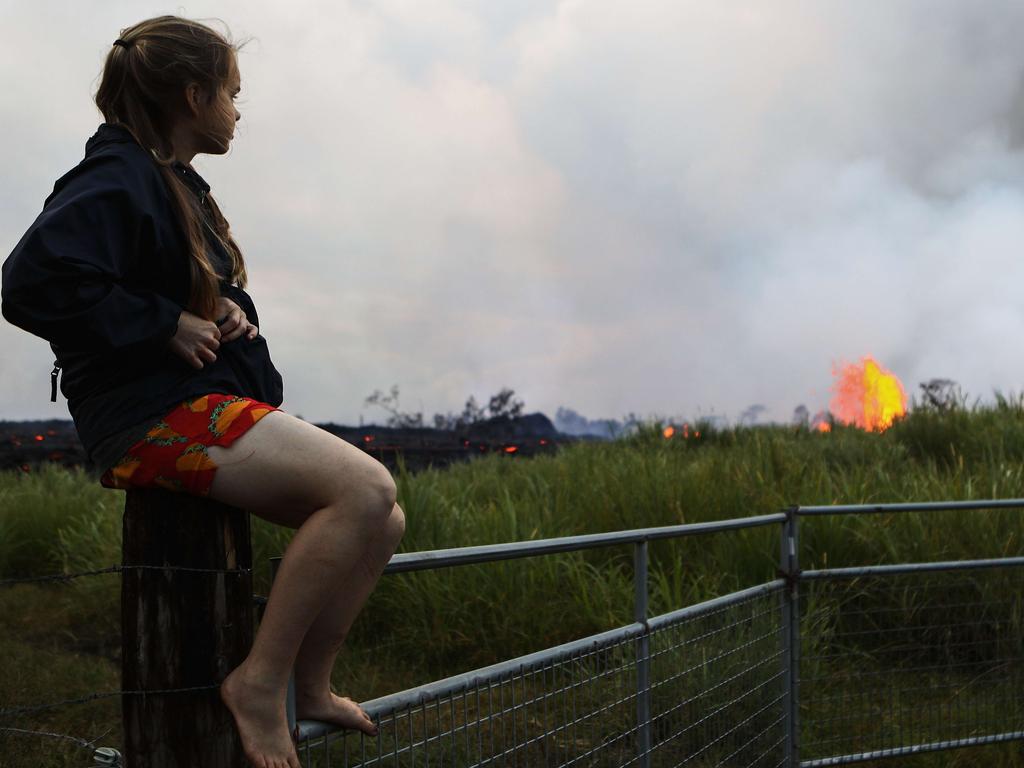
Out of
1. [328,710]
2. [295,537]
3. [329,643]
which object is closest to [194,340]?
[295,537]

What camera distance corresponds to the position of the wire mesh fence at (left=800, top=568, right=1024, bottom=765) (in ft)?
17.3

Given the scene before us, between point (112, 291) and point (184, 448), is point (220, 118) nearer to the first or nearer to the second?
point (112, 291)

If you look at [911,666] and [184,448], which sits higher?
[184,448]

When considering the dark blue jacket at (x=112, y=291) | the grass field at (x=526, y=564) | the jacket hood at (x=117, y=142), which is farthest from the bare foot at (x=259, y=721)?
the grass field at (x=526, y=564)

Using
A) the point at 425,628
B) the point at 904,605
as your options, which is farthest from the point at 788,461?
the point at 425,628

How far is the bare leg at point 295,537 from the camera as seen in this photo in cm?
221

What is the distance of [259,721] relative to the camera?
2221 millimetres

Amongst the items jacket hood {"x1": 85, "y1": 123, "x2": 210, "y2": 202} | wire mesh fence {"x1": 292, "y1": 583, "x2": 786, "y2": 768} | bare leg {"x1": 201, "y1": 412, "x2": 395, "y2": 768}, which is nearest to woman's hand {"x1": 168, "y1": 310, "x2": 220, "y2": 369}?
bare leg {"x1": 201, "y1": 412, "x2": 395, "y2": 768}

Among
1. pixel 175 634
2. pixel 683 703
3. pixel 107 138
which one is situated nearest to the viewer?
pixel 175 634

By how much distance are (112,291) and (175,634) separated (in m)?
0.70

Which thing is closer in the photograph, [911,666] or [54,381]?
[54,381]

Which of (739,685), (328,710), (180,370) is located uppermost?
(180,370)

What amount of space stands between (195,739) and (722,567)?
4923mm

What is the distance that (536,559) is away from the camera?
661 centimetres
